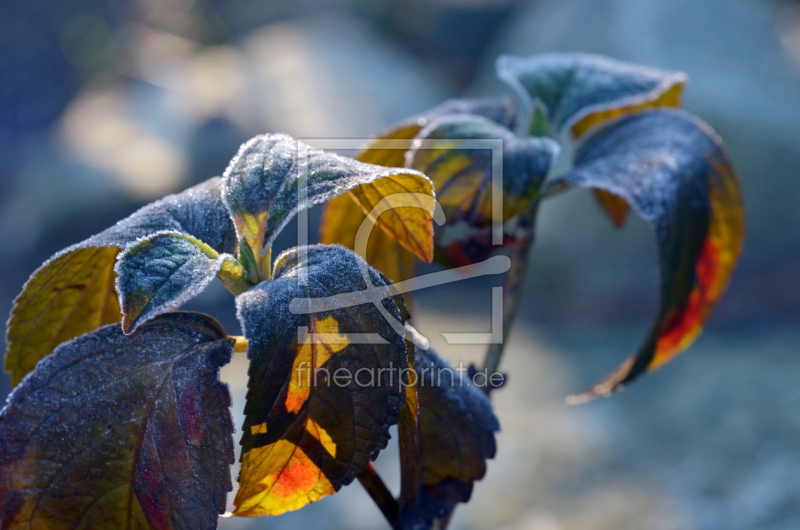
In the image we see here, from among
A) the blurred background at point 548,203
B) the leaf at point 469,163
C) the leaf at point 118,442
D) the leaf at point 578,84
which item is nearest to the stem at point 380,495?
the leaf at point 118,442

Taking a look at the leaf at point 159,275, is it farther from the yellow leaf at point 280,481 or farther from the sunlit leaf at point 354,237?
the sunlit leaf at point 354,237

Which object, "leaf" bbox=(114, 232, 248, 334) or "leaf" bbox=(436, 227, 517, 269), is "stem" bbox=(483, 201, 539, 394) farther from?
"leaf" bbox=(114, 232, 248, 334)

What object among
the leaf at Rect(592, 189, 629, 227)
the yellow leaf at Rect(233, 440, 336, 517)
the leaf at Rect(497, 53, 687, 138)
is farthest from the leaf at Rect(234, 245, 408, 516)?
the leaf at Rect(592, 189, 629, 227)

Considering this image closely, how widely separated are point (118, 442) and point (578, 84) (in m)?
0.66

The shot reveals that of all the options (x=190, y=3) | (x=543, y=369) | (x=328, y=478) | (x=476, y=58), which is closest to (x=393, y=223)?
(x=328, y=478)

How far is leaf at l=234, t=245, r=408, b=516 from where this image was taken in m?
0.45

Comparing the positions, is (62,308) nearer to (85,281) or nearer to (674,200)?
(85,281)

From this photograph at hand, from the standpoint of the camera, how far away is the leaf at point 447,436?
0.58 meters

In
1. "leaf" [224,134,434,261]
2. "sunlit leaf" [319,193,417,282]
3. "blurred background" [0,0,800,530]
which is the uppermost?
"leaf" [224,134,434,261]

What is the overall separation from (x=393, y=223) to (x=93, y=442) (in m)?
0.29

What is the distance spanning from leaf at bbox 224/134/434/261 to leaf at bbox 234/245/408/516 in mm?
50

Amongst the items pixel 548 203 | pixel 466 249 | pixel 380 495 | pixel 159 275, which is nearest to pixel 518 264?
pixel 466 249

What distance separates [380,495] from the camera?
23.7 inches

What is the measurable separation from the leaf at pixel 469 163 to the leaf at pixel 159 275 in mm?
275
